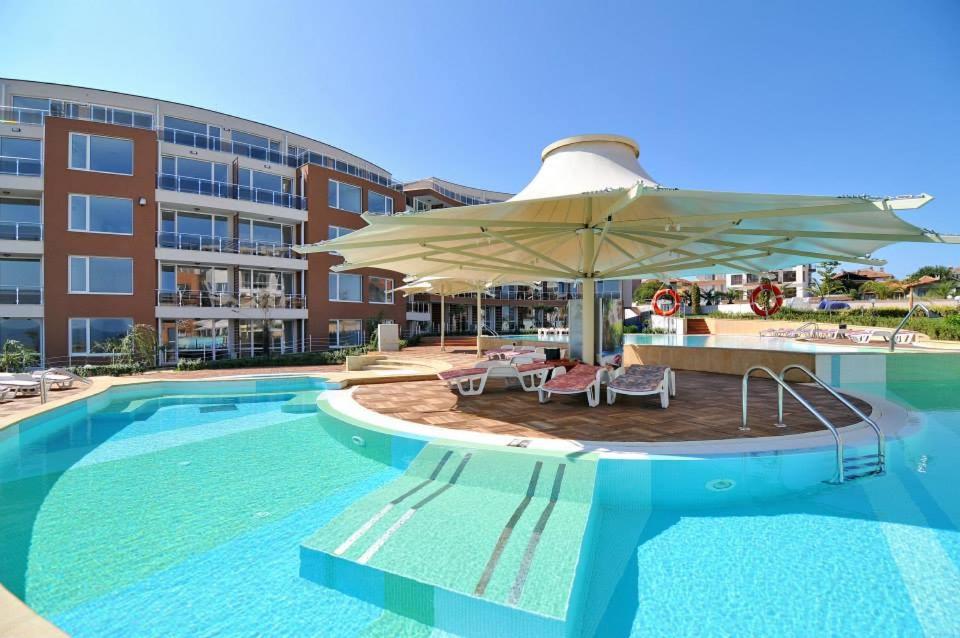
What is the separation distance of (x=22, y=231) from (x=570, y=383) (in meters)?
22.3

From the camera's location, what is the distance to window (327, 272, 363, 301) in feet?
77.7

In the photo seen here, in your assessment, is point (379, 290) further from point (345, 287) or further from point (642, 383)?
point (642, 383)

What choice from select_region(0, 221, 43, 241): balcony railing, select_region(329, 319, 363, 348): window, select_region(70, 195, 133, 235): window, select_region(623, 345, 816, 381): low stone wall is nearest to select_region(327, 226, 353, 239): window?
select_region(329, 319, 363, 348): window

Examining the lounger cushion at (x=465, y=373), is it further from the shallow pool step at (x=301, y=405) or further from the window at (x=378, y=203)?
the window at (x=378, y=203)

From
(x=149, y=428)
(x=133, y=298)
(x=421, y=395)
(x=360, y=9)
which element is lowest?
(x=149, y=428)

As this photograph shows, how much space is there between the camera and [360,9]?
1126 centimetres

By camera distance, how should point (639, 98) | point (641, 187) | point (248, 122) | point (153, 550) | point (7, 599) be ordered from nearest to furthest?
point (7, 599), point (153, 550), point (641, 187), point (639, 98), point (248, 122)

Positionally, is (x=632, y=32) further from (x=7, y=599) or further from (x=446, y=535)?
(x=7, y=599)

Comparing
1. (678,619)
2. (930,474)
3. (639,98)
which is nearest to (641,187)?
(678,619)

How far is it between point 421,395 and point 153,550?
5314mm

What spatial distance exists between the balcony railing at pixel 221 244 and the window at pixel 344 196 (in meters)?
3.77

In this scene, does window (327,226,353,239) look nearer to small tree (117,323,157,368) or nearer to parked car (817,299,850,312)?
small tree (117,323,157,368)

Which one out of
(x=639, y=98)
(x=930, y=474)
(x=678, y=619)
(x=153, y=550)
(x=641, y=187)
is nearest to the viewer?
(x=678, y=619)

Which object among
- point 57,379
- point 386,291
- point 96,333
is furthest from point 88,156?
point 386,291
